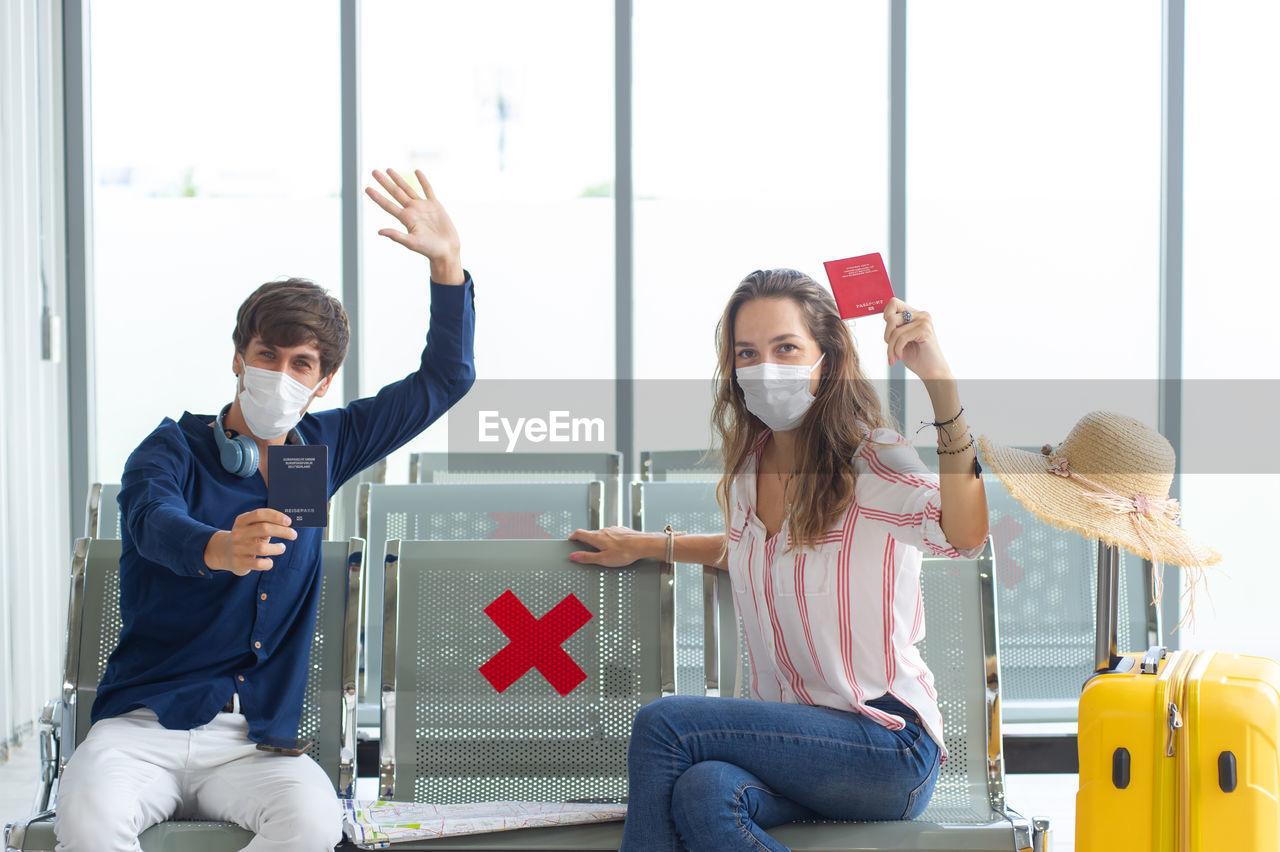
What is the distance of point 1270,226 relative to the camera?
203 inches

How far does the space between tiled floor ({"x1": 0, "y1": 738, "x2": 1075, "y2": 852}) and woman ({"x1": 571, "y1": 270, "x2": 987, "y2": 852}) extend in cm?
136

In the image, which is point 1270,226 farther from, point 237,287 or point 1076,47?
point 237,287

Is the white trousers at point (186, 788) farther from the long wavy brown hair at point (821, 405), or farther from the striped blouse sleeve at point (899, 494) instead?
the striped blouse sleeve at point (899, 494)

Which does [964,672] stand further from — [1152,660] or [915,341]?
[915,341]

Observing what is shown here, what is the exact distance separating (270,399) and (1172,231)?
450cm

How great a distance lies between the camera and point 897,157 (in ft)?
16.9

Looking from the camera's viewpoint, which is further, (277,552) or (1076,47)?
(1076,47)

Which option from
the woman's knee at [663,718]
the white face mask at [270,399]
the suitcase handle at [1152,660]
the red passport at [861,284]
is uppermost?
the red passport at [861,284]

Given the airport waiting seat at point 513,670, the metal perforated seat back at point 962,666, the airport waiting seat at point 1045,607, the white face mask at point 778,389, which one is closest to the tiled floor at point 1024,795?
the airport waiting seat at point 1045,607

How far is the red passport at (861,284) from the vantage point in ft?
6.50

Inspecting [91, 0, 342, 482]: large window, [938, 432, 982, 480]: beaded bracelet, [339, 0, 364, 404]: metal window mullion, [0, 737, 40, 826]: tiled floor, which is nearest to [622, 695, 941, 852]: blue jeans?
[938, 432, 982, 480]: beaded bracelet

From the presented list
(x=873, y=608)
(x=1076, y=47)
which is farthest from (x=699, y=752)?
(x=1076, y=47)

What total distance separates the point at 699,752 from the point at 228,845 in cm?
90

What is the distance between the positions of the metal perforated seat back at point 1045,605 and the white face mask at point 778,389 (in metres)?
1.41
